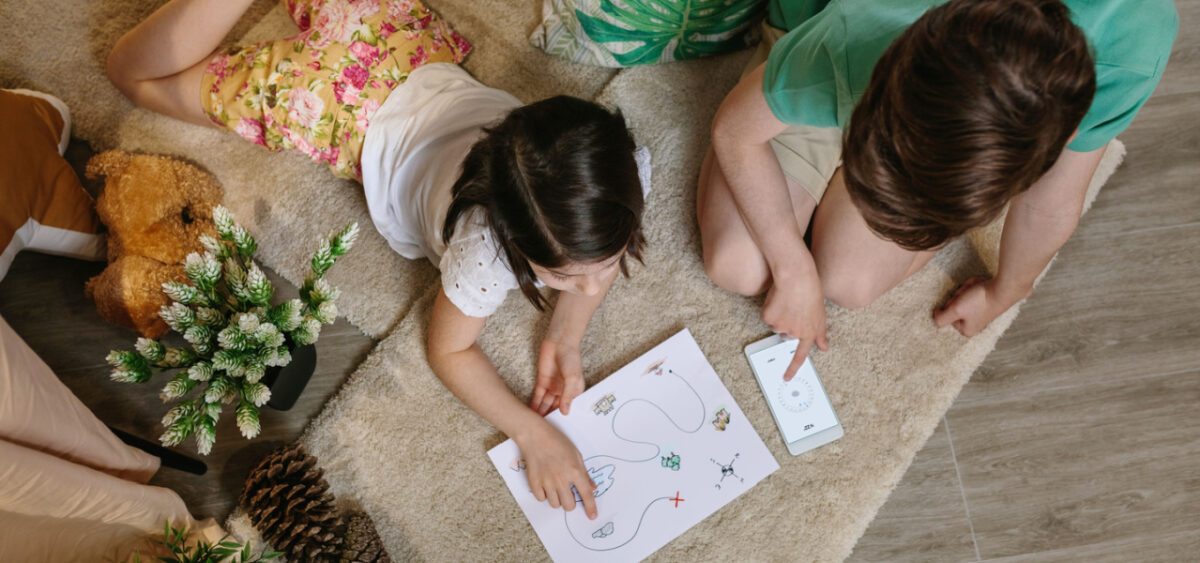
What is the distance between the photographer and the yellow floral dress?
95 centimetres

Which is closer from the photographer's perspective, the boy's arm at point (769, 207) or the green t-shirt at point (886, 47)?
the green t-shirt at point (886, 47)

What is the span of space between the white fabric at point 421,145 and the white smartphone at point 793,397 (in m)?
0.45

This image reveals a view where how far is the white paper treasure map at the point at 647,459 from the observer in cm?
Result: 96

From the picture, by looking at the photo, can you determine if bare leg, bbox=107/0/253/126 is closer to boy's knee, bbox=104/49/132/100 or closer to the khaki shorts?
boy's knee, bbox=104/49/132/100

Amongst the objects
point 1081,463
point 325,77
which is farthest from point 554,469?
point 1081,463

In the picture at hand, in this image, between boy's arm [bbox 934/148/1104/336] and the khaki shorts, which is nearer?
boy's arm [bbox 934/148/1104/336]

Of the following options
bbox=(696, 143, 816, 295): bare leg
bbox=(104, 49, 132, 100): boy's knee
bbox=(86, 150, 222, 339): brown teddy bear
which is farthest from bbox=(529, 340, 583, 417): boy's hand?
bbox=(104, 49, 132, 100): boy's knee

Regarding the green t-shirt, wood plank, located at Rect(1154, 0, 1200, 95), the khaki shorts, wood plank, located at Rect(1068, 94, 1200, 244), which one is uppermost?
the green t-shirt

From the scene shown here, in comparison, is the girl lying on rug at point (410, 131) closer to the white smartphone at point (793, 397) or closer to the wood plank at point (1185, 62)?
the white smartphone at point (793, 397)

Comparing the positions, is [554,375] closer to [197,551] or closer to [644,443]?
[644,443]

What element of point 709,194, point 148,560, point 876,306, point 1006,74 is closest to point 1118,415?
point 876,306

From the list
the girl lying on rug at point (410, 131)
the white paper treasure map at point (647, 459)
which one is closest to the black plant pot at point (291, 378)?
the girl lying on rug at point (410, 131)

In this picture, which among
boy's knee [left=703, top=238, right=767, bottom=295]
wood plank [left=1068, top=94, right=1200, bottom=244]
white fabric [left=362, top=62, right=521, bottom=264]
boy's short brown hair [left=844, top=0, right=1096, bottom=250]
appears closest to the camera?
boy's short brown hair [left=844, top=0, right=1096, bottom=250]

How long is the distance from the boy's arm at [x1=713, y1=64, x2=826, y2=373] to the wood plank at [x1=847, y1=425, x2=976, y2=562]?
0.72 feet
